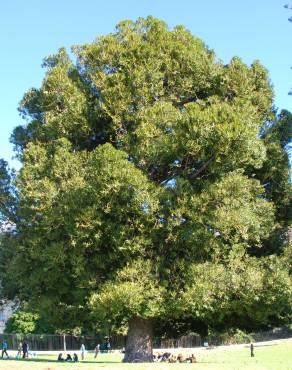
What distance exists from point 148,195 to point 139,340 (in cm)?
549

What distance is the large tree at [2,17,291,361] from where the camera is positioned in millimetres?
15469

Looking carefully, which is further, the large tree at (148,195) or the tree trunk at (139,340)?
the tree trunk at (139,340)

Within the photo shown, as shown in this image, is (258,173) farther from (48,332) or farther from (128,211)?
(48,332)

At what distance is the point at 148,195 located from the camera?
15.4 meters

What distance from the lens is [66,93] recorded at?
18.2 metres

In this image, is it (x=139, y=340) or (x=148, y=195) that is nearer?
(x=148, y=195)

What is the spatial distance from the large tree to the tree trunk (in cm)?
4

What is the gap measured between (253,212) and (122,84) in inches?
243

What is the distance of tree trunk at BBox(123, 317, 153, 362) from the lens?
17.4 m

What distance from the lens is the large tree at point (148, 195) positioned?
15.5 metres

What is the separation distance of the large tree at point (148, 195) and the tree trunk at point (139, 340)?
0.13ft

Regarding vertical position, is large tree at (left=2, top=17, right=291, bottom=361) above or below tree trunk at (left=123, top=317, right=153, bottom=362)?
above

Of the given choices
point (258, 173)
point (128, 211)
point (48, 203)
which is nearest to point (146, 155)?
point (128, 211)

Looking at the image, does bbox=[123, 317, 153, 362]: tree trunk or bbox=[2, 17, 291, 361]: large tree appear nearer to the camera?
bbox=[2, 17, 291, 361]: large tree
